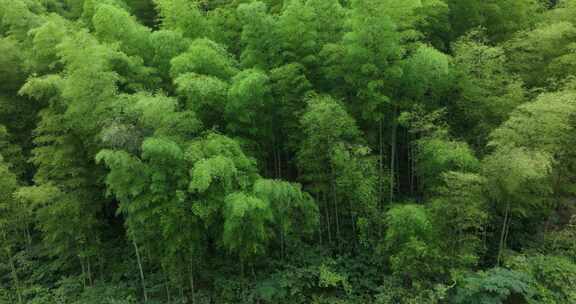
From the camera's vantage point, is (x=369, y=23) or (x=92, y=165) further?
(x=92, y=165)

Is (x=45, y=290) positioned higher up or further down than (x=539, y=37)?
further down

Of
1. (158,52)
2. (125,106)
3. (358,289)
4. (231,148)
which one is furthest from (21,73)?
(358,289)

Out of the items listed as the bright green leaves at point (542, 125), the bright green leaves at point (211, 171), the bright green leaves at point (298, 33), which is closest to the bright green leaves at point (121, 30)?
the bright green leaves at point (298, 33)

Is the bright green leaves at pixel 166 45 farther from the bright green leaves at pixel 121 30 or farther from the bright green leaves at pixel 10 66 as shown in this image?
the bright green leaves at pixel 10 66

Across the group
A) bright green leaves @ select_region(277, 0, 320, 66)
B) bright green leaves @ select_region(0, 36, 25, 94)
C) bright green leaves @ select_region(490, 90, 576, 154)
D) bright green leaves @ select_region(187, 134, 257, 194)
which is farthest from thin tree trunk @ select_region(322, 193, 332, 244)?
bright green leaves @ select_region(0, 36, 25, 94)

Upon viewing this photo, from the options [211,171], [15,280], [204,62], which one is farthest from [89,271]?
[204,62]

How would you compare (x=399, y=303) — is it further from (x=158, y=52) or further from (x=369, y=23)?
(x=158, y=52)

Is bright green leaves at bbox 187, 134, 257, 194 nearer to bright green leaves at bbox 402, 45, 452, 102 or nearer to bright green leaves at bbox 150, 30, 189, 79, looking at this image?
bright green leaves at bbox 150, 30, 189, 79
